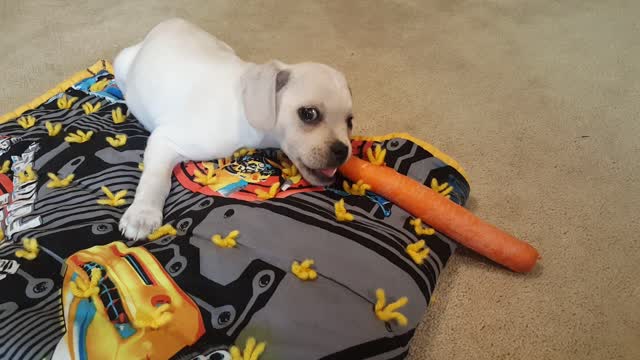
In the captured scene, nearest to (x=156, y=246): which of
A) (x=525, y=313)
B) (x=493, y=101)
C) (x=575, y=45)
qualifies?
(x=525, y=313)

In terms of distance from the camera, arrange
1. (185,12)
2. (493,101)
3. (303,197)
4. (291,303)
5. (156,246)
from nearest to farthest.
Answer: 1. (291,303)
2. (156,246)
3. (303,197)
4. (493,101)
5. (185,12)

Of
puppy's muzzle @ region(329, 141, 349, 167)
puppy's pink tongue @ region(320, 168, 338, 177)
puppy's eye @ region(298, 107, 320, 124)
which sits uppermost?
puppy's eye @ region(298, 107, 320, 124)

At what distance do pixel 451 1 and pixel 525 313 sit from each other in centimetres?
174

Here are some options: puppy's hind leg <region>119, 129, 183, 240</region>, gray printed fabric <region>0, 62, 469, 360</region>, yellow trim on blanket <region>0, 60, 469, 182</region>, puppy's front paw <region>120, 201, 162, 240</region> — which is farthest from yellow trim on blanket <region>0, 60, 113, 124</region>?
puppy's front paw <region>120, 201, 162, 240</region>

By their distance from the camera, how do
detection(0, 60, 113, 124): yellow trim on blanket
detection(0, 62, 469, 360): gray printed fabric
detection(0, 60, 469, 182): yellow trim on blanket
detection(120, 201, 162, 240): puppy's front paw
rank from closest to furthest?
1. detection(0, 62, 469, 360): gray printed fabric
2. detection(120, 201, 162, 240): puppy's front paw
3. detection(0, 60, 469, 182): yellow trim on blanket
4. detection(0, 60, 113, 124): yellow trim on blanket

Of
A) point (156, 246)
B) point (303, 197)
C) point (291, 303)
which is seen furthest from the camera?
point (303, 197)

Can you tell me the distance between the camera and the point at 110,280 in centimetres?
88

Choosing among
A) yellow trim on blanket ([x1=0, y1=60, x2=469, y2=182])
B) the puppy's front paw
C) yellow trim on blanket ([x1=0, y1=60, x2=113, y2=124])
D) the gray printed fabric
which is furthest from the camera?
yellow trim on blanket ([x1=0, y1=60, x2=113, y2=124])

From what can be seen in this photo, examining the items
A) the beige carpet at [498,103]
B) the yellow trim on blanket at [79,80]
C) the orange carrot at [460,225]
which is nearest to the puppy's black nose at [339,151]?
the orange carrot at [460,225]

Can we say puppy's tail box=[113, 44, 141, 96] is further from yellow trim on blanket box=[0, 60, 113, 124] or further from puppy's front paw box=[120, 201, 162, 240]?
puppy's front paw box=[120, 201, 162, 240]

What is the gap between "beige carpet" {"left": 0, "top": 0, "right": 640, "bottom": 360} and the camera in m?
1.06

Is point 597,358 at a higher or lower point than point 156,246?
lower

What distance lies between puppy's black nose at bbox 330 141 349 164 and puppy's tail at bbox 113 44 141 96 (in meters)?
0.80

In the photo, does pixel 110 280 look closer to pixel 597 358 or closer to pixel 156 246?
pixel 156 246
